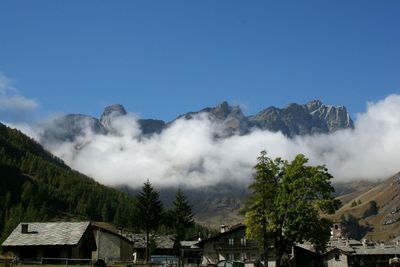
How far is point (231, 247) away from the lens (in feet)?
350

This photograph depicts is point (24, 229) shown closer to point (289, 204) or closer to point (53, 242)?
point (53, 242)

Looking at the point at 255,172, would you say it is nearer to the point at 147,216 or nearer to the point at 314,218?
the point at 314,218

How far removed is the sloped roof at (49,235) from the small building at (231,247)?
115ft

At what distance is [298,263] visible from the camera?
106 meters

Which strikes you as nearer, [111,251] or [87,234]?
[87,234]

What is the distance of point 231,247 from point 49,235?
133 feet

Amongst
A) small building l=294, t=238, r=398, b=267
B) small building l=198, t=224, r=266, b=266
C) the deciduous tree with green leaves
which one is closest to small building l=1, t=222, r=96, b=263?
the deciduous tree with green leaves

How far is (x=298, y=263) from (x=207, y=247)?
1757 cm

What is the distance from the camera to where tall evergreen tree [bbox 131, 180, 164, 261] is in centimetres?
10638

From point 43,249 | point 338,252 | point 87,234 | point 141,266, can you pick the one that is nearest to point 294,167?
point 141,266

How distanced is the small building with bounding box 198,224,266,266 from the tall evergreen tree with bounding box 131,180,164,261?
10.3 metres

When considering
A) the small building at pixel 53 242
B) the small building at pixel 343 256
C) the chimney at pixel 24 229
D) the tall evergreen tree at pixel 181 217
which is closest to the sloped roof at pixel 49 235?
the small building at pixel 53 242

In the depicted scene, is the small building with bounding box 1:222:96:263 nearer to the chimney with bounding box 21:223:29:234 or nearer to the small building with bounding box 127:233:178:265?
the chimney with bounding box 21:223:29:234

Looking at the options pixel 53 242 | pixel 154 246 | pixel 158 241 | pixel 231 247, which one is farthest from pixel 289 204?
pixel 158 241
